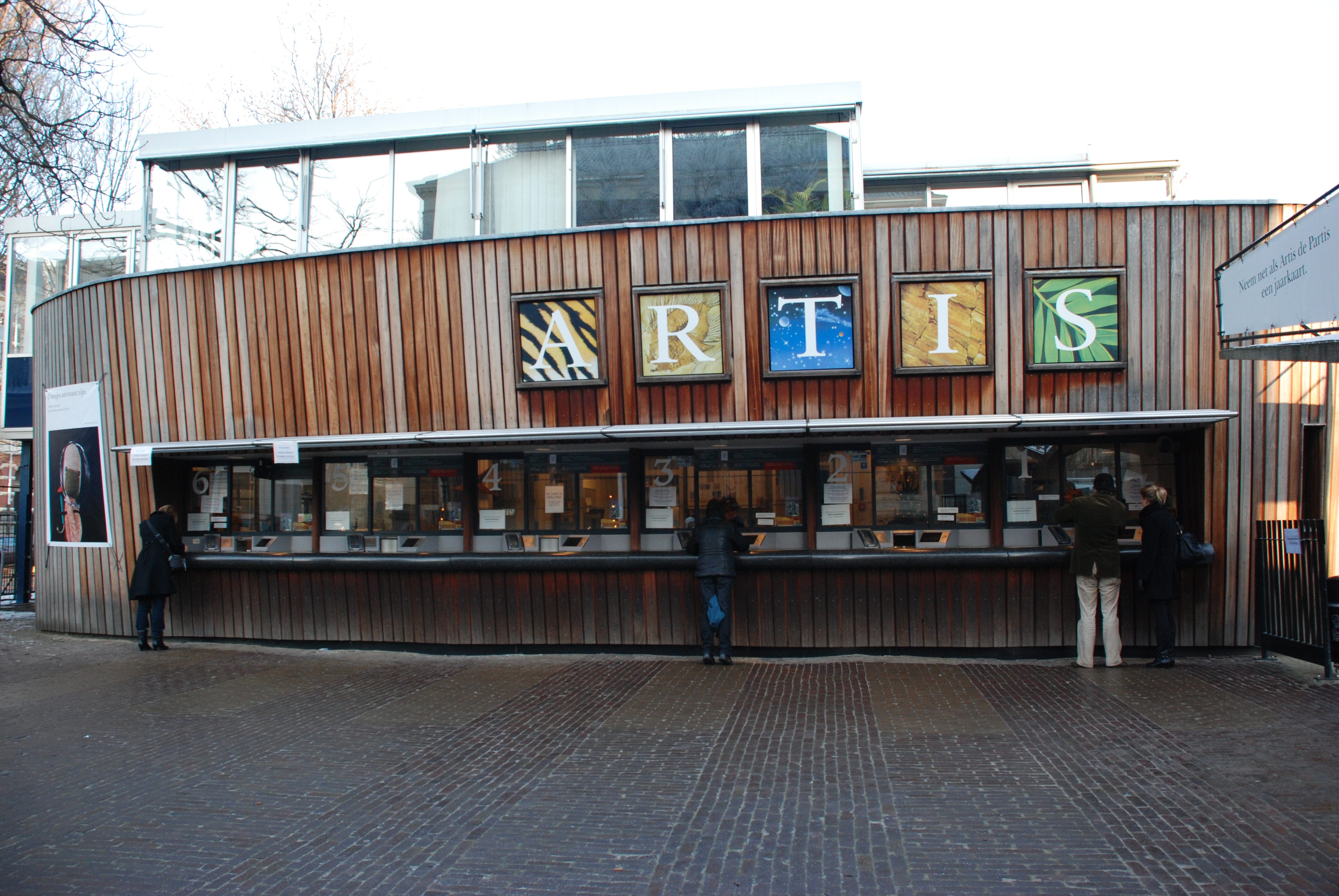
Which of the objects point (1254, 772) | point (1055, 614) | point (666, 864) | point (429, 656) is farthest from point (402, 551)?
point (1254, 772)

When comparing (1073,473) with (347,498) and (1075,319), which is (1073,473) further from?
(347,498)

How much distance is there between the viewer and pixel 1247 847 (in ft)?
13.5

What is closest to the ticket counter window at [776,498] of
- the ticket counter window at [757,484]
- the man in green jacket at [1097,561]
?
the ticket counter window at [757,484]

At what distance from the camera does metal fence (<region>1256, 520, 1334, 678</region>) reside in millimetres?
7379

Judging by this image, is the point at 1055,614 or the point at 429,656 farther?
the point at 429,656

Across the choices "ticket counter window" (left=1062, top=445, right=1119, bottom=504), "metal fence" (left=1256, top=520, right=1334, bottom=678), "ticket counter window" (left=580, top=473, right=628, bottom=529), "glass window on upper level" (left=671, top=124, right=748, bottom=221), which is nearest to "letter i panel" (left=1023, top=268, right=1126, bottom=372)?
"ticket counter window" (left=1062, top=445, right=1119, bottom=504)

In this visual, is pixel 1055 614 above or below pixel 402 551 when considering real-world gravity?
below

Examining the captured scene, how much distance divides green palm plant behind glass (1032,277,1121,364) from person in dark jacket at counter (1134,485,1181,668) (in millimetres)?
1537

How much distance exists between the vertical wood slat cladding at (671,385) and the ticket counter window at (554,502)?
2.09 ft

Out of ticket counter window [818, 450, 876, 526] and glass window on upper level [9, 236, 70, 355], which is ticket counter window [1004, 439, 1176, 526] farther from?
glass window on upper level [9, 236, 70, 355]

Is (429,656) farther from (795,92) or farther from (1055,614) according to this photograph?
(795,92)

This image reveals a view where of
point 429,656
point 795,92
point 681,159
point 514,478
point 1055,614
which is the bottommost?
point 429,656

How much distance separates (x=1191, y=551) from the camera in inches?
320

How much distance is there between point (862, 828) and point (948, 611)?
181 inches
